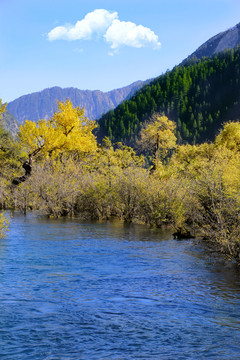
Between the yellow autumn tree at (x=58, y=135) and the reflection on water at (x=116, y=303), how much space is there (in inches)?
868

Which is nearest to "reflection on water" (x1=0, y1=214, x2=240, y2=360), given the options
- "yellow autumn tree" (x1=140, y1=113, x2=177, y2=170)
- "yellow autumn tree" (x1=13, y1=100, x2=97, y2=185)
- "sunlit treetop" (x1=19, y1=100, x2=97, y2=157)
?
"yellow autumn tree" (x1=13, y1=100, x2=97, y2=185)

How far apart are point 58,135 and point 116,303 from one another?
33.3 m

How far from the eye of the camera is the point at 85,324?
977 centimetres

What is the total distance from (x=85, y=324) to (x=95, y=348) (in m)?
1.40

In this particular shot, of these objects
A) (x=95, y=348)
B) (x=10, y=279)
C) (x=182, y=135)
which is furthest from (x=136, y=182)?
(x=182, y=135)

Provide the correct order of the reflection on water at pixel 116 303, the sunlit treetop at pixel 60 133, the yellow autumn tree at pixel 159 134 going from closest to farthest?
the reflection on water at pixel 116 303 → the sunlit treetop at pixel 60 133 → the yellow autumn tree at pixel 159 134

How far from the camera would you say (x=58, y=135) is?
43.1m

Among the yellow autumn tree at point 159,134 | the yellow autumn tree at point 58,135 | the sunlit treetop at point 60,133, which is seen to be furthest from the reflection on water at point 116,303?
the yellow autumn tree at point 159,134

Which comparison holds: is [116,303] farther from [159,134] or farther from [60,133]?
[159,134]

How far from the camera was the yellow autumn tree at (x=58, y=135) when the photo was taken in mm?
41594

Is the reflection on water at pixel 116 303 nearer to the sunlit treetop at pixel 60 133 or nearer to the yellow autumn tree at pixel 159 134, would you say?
the sunlit treetop at pixel 60 133

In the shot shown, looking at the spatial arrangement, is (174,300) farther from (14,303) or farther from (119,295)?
(14,303)

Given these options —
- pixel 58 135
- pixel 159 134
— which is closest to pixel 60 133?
pixel 58 135

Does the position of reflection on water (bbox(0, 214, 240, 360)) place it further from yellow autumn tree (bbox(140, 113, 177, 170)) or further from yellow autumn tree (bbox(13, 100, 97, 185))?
yellow autumn tree (bbox(140, 113, 177, 170))
